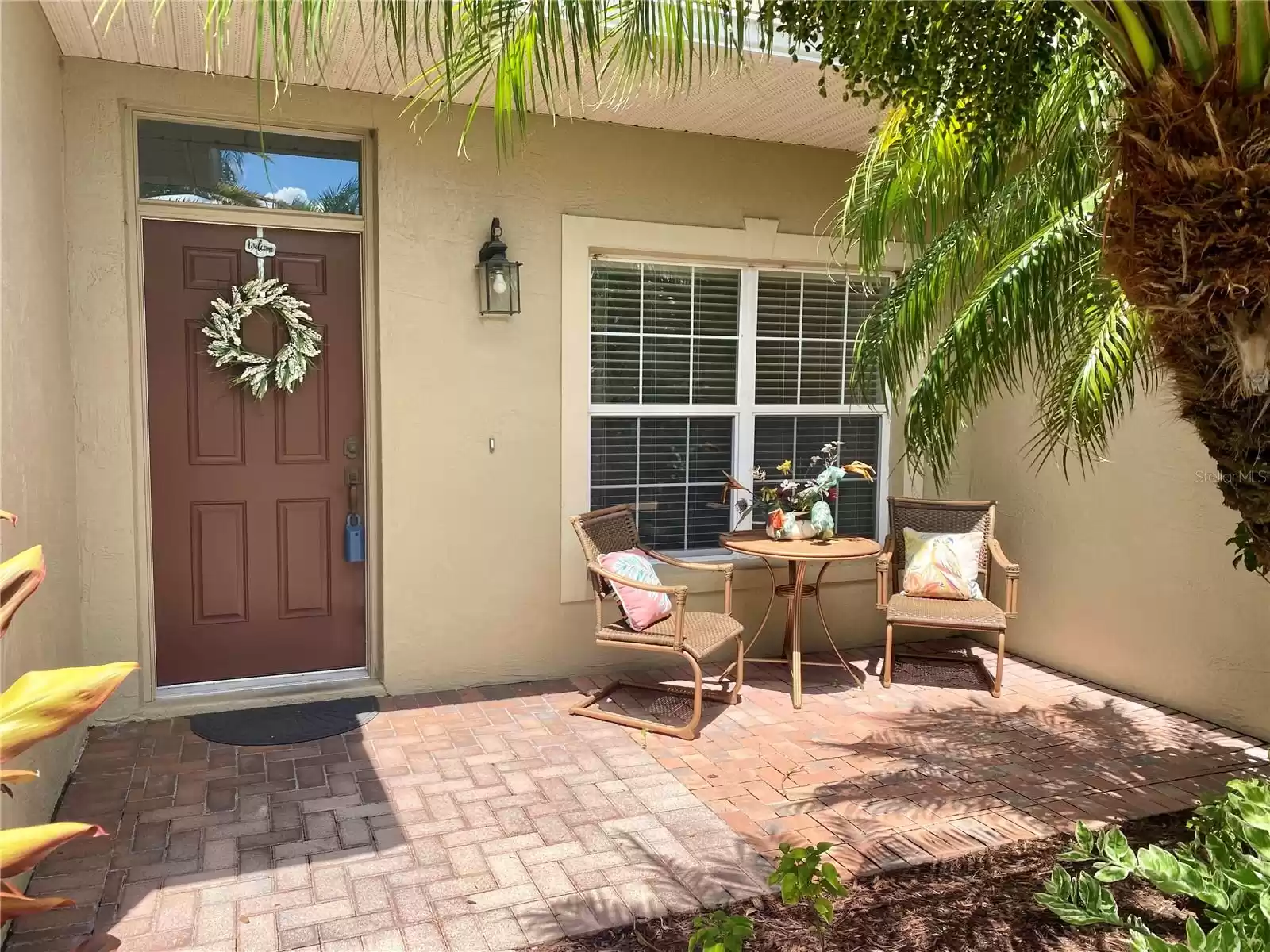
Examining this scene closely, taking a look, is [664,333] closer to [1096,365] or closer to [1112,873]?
[1096,365]

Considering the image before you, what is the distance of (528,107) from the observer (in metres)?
4.46

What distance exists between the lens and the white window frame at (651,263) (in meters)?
4.95

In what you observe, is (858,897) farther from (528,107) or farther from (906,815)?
(528,107)

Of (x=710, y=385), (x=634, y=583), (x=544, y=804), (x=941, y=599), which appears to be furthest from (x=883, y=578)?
(x=544, y=804)

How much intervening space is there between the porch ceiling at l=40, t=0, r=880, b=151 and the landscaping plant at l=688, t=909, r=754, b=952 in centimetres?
266

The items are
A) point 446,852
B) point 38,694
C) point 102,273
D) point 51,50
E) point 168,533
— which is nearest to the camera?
point 38,694

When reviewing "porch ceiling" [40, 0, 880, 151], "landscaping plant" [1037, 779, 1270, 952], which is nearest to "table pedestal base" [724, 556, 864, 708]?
"landscaping plant" [1037, 779, 1270, 952]

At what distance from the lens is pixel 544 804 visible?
352cm

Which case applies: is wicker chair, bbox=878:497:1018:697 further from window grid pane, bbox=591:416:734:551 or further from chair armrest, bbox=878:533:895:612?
window grid pane, bbox=591:416:734:551

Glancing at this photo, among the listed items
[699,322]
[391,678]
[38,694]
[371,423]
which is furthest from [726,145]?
[38,694]

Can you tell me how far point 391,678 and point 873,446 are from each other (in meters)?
3.23

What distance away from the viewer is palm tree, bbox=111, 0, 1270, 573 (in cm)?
182

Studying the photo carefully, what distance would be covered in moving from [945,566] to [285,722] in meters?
3.52

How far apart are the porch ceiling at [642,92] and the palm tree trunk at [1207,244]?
150cm
